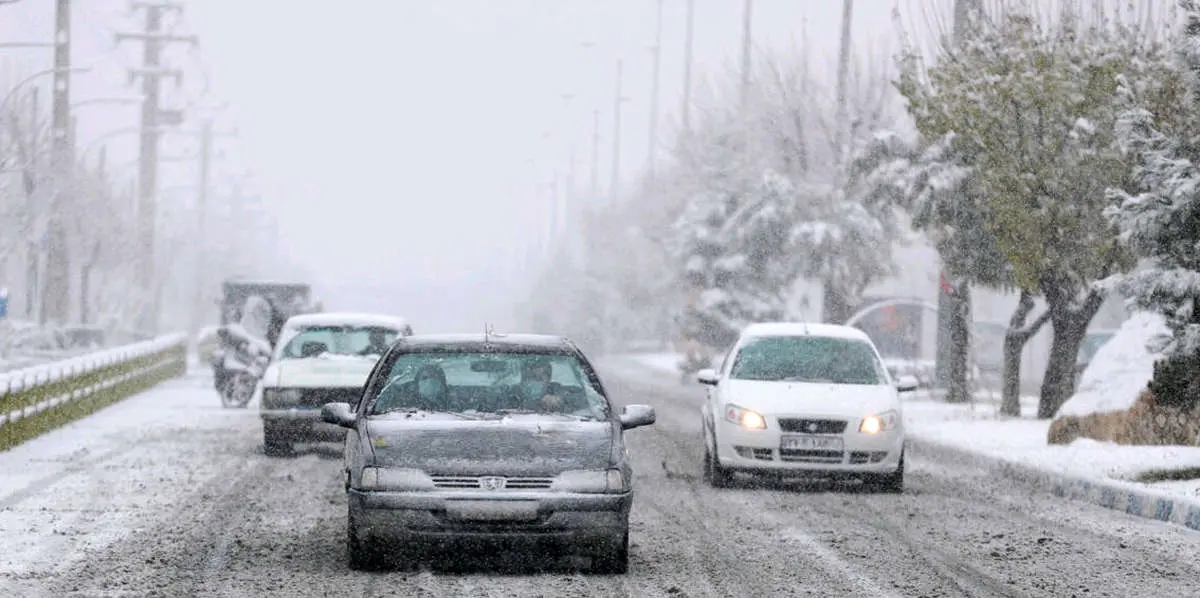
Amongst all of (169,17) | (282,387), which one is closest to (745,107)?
(169,17)

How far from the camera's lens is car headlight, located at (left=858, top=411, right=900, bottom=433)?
1848cm

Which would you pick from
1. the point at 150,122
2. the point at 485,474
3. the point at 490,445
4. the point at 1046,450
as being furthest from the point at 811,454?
the point at 150,122

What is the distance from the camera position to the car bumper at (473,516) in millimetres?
11875

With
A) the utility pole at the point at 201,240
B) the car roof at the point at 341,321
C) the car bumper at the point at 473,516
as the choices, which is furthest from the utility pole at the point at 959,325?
the utility pole at the point at 201,240

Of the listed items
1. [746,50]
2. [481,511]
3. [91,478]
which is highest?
[746,50]

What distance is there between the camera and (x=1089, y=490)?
18.9 m

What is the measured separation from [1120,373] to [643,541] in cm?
1175

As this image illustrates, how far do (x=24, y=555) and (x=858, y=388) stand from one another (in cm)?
872

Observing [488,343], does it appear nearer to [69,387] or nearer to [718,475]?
[718,475]

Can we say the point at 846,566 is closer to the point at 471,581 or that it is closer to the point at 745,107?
the point at 471,581

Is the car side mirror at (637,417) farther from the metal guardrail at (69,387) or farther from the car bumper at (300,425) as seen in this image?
the metal guardrail at (69,387)

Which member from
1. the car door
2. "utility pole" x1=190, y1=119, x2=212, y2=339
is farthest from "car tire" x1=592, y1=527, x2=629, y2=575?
"utility pole" x1=190, y1=119, x2=212, y2=339

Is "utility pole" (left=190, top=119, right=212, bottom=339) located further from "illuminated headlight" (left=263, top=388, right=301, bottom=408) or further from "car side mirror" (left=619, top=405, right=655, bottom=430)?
"car side mirror" (left=619, top=405, right=655, bottom=430)

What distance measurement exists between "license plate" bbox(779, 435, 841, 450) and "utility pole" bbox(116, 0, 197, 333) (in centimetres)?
3628
